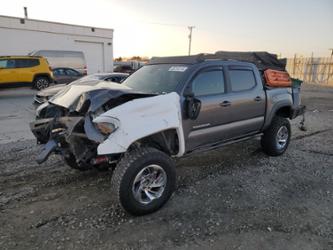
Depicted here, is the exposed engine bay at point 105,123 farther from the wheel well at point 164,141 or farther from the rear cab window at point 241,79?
the rear cab window at point 241,79

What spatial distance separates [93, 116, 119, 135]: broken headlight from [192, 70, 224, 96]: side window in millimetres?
1432

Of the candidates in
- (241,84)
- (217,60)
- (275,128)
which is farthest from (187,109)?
(275,128)

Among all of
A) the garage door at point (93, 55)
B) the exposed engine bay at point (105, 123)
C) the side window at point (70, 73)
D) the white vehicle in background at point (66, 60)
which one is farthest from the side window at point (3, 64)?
the exposed engine bay at point (105, 123)

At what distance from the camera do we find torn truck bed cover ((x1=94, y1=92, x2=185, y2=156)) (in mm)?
3201

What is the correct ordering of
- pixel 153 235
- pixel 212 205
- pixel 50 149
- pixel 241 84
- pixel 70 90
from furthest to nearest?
1. pixel 241 84
2. pixel 70 90
3. pixel 212 205
4. pixel 50 149
5. pixel 153 235

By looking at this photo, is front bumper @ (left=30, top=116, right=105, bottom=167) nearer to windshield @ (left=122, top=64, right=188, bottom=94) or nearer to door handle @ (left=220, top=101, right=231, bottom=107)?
windshield @ (left=122, top=64, right=188, bottom=94)

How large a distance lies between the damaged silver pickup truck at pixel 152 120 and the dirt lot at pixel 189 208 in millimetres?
331

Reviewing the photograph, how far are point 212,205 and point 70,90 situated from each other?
2.47 meters

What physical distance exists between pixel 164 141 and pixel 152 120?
0.50 m

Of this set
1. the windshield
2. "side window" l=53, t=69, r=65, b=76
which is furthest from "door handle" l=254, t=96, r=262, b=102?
"side window" l=53, t=69, r=65, b=76

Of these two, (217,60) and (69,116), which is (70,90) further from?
(217,60)

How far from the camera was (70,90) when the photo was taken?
164 inches

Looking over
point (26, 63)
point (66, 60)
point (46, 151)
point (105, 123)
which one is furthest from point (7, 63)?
point (105, 123)

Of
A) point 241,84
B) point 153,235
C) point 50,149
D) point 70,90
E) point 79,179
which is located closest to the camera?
point 153,235
